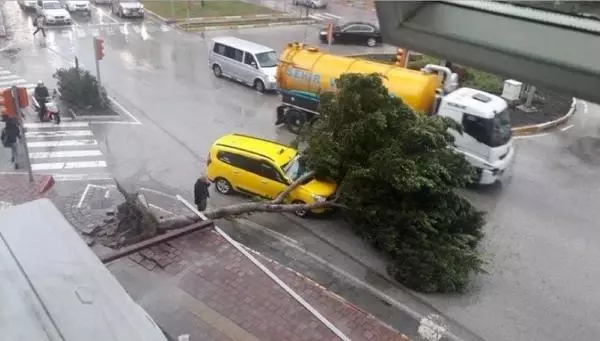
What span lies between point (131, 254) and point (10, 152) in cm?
751

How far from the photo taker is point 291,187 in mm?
11680

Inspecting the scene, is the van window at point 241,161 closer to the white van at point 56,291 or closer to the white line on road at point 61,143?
the white line on road at point 61,143

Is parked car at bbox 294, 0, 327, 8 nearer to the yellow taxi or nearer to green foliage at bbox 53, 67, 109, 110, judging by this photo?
green foliage at bbox 53, 67, 109, 110

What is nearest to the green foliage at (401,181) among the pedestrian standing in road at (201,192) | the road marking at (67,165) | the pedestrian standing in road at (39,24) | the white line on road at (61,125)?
the pedestrian standing in road at (201,192)

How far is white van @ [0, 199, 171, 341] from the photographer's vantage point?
3.21 metres

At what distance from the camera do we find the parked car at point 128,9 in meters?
30.3

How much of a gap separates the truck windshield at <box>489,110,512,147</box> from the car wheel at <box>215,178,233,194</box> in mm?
6459

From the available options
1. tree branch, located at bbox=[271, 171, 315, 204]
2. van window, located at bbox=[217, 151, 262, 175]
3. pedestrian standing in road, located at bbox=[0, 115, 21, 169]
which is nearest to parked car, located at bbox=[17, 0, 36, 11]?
pedestrian standing in road, located at bbox=[0, 115, 21, 169]

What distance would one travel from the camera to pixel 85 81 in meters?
17.2

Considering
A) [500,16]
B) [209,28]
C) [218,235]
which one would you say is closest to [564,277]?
[218,235]

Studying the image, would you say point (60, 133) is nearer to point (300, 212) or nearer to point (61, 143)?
point (61, 143)

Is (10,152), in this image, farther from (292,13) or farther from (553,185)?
(292,13)

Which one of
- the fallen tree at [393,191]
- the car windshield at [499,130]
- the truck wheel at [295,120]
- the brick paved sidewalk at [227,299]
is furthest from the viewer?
the truck wheel at [295,120]

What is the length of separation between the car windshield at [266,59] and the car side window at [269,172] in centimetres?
862
